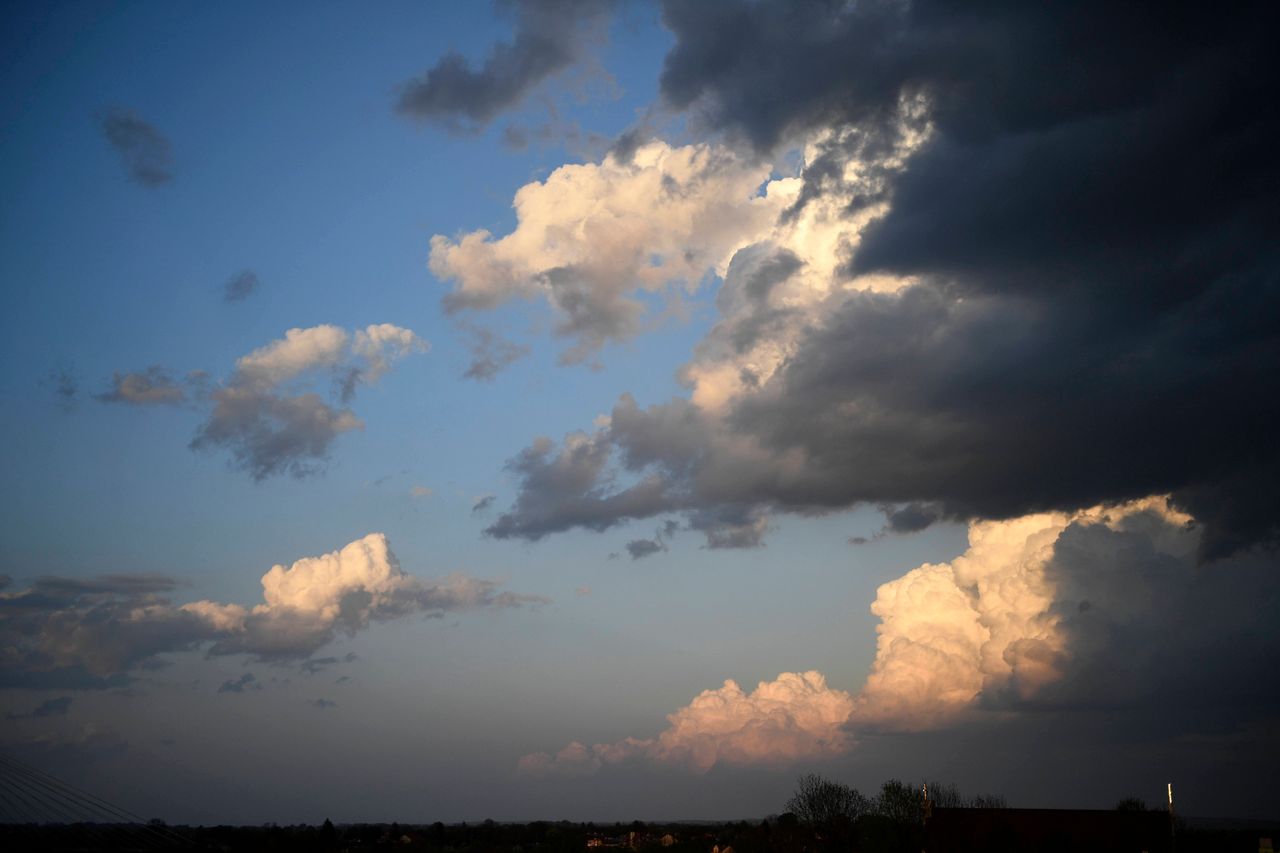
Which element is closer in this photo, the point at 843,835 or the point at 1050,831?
the point at 1050,831

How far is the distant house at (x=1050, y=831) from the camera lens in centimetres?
9056

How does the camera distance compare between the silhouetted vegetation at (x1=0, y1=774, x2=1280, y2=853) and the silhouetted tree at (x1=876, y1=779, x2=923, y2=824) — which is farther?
the silhouetted tree at (x1=876, y1=779, x2=923, y2=824)

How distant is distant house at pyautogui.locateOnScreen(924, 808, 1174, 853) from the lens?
297 feet

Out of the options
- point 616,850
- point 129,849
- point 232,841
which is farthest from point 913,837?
point 232,841

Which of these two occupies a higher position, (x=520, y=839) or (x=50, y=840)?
(x=50, y=840)

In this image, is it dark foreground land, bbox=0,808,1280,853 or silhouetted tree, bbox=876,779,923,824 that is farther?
silhouetted tree, bbox=876,779,923,824

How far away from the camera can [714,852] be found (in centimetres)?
11525

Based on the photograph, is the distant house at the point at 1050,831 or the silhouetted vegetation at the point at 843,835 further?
the distant house at the point at 1050,831

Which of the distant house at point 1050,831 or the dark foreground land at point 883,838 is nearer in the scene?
the dark foreground land at point 883,838

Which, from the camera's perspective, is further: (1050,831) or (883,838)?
(883,838)

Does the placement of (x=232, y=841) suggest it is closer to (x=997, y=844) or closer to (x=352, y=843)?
(x=352, y=843)

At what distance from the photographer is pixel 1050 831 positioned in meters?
92.3

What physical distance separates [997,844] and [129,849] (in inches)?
Result: 2819

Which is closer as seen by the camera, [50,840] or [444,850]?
[50,840]
